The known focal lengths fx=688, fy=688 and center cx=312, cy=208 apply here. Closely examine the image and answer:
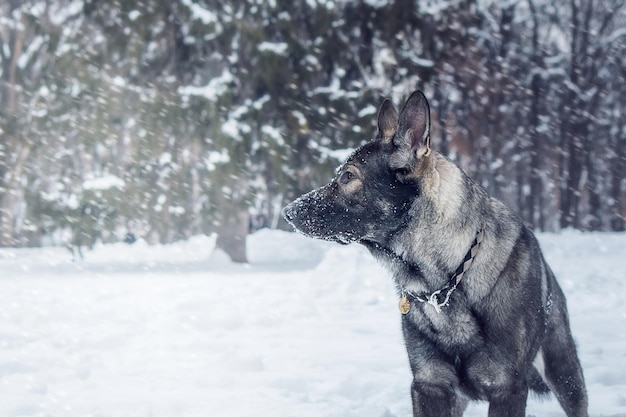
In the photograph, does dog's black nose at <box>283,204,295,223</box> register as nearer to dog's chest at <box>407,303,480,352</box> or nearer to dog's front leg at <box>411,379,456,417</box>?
dog's chest at <box>407,303,480,352</box>

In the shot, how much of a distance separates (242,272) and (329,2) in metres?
6.56

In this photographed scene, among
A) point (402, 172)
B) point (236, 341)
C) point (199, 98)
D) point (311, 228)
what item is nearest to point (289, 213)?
point (311, 228)

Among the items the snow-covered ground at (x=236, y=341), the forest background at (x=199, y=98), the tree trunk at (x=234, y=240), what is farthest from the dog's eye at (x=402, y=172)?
the tree trunk at (x=234, y=240)

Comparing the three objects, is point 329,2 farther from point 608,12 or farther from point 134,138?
point 608,12

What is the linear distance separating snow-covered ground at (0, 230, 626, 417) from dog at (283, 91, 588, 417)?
4.13 ft

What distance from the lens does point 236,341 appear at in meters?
7.74

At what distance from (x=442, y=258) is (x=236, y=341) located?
4.45m

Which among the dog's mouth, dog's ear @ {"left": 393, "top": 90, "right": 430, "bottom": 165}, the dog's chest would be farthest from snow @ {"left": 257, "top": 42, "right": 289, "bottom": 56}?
the dog's chest

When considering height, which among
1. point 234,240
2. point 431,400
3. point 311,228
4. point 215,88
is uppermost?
point 215,88

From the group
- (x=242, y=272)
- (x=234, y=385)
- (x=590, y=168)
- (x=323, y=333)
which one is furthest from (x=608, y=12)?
(x=234, y=385)

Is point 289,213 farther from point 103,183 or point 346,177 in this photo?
point 103,183

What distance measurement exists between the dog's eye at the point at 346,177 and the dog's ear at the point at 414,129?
0.32 metres

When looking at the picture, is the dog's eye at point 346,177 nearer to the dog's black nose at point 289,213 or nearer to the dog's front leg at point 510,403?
the dog's black nose at point 289,213

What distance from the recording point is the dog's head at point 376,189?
376 cm
